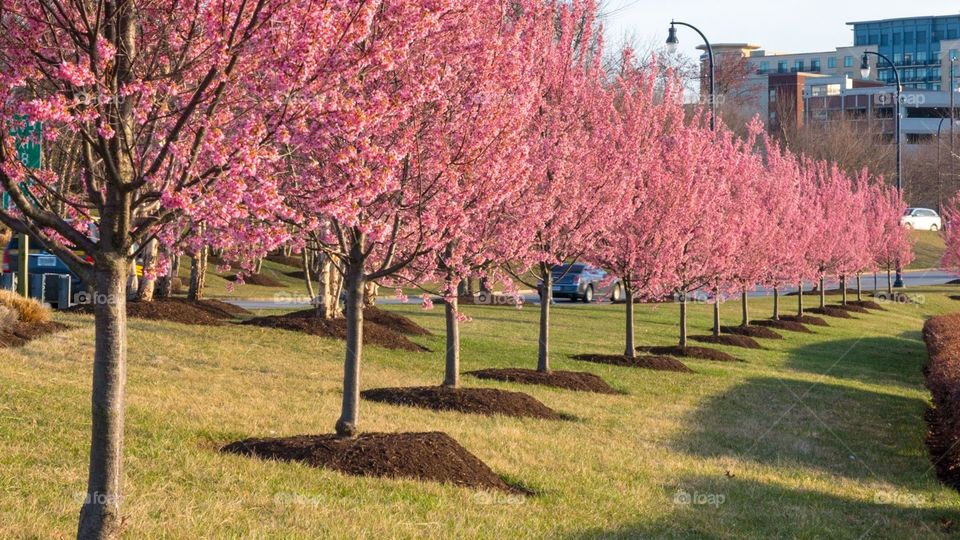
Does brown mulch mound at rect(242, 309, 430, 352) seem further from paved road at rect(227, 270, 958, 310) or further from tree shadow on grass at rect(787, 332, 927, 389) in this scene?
paved road at rect(227, 270, 958, 310)

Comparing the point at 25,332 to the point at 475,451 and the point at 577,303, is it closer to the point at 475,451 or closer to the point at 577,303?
the point at 475,451

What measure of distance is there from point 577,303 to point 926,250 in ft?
161

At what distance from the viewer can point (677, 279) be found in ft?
74.2

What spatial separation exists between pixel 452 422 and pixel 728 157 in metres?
17.5

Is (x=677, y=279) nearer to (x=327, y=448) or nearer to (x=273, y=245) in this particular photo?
(x=327, y=448)

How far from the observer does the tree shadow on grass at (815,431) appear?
44.0 ft

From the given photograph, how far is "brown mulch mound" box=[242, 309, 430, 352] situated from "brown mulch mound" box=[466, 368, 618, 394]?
10.7 feet

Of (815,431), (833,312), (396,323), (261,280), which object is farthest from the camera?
(261,280)

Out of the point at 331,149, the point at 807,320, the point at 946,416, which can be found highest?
the point at 331,149

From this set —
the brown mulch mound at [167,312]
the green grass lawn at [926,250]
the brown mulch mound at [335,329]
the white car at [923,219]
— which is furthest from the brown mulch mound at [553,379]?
the white car at [923,219]

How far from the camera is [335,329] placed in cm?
2047

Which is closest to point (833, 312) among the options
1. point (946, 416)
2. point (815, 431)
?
point (815, 431)

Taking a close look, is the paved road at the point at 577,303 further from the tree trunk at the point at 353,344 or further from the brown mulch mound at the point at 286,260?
the tree trunk at the point at 353,344

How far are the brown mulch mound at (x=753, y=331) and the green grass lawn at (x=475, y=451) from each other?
8.83 m
